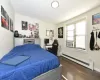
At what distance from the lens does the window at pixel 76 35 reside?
3.77 metres

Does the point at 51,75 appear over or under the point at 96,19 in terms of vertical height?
under

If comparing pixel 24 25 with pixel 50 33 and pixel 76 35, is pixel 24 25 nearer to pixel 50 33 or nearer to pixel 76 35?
pixel 50 33

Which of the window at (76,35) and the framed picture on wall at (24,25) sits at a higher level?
→ the framed picture on wall at (24,25)

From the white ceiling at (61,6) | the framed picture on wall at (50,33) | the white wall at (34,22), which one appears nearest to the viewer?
the white ceiling at (61,6)

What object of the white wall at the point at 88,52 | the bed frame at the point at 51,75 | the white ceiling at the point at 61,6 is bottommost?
the bed frame at the point at 51,75

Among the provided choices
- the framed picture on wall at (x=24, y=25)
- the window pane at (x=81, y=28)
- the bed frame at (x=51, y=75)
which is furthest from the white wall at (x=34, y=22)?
the bed frame at (x=51, y=75)

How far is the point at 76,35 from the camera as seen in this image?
4188mm

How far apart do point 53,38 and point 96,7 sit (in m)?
3.28

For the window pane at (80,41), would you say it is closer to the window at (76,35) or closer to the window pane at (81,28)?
the window at (76,35)

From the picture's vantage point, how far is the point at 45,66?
189cm

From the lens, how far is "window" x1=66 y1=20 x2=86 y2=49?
12.4ft

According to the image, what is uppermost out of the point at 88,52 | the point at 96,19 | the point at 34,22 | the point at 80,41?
the point at 34,22

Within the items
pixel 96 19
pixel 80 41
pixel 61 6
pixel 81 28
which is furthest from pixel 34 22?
pixel 96 19

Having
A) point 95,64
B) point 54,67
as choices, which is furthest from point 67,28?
point 54,67
